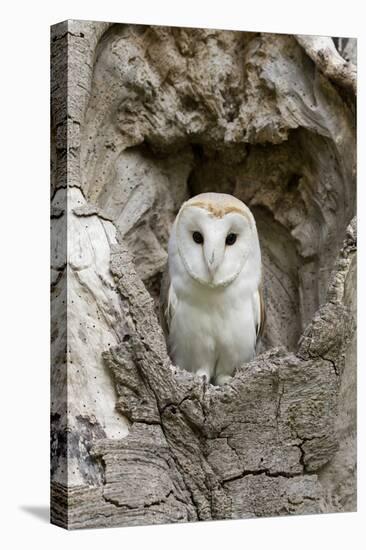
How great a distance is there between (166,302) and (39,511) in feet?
3.17

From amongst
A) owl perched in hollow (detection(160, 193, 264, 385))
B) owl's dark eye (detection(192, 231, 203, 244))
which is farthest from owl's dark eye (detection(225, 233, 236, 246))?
owl's dark eye (detection(192, 231, 203, 244))

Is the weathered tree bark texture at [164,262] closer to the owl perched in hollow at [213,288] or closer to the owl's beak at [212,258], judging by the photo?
the owl perched in hollow at [213,288]

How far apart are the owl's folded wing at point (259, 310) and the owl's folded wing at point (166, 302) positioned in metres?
0.33

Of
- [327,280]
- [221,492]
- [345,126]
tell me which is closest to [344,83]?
[345,126]

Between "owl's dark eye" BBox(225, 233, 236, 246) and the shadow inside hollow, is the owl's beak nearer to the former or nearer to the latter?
"owl's dark eye" BBox(225, 233, 236, 246)

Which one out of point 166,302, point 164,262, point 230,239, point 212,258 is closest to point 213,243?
point 212,258

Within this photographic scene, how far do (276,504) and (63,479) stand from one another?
0.88 m

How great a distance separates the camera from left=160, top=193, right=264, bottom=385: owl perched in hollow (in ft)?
15.5

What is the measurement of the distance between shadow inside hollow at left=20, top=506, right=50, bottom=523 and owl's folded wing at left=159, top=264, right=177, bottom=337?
867 mm

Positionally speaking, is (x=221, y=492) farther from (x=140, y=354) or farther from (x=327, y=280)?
(x=327, y=280)

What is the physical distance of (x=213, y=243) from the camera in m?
4.67

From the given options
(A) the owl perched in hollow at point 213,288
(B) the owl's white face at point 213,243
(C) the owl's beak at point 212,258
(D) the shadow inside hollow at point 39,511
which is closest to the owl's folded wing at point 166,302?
(A) the owl perched in hollow at point 213,288

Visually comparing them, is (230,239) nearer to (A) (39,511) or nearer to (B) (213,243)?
(B) (213,243)

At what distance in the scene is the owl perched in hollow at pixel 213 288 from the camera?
4.73 m
